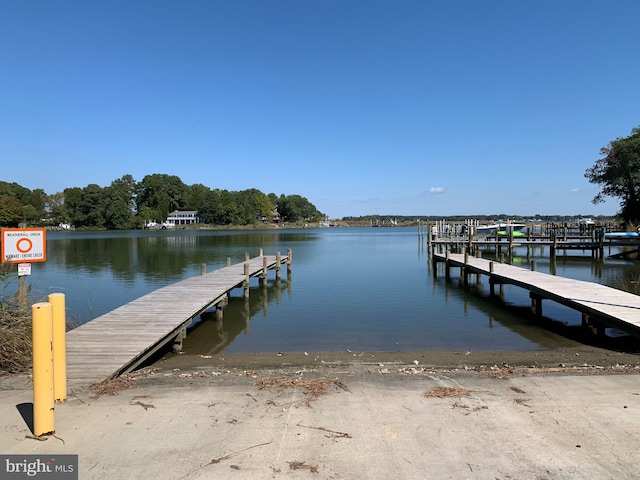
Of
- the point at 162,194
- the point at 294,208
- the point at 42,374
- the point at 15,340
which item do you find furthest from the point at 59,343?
the point at 294,208

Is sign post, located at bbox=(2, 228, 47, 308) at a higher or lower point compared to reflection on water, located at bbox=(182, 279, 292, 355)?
higher

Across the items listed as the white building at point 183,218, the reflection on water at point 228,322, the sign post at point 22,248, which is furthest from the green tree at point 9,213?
the sign post at point 22,248

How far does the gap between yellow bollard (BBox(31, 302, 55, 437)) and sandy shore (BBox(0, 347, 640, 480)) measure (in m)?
0.16

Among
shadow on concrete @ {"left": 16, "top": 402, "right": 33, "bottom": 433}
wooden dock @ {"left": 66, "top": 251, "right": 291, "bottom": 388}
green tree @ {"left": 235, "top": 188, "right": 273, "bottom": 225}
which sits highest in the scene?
green tree @ {"left": 235, "top": 188, "right": 273, "bottom": 225}

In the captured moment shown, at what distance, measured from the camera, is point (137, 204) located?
464 feet

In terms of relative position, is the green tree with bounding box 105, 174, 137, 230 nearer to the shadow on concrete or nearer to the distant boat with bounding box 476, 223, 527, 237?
the distant boat with bounding box 476, 223, 527, 237

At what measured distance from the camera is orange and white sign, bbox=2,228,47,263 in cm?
729

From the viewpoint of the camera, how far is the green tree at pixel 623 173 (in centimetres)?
3519

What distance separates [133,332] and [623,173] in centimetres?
4064

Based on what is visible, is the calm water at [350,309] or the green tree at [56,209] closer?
the calm water at [350,309]

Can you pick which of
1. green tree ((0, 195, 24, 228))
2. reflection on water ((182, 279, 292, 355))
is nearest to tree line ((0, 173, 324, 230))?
green tree ((0, 195, 24, 228))

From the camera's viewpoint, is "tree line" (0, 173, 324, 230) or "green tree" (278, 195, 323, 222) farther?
"green tree" (278, 195, 323, 222)

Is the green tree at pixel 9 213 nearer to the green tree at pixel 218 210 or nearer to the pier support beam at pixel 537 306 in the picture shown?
the green tree at pixel 218 210

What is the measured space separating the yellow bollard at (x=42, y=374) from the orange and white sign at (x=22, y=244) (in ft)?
13.1
